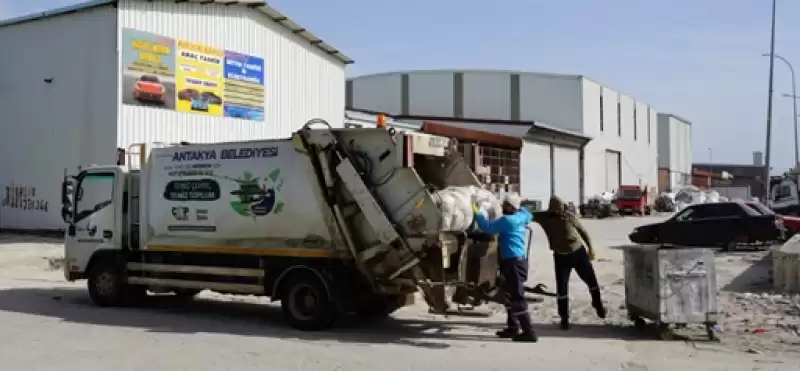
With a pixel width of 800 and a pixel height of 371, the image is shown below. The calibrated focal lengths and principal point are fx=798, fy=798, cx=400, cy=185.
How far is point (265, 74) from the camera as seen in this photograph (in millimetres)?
30141

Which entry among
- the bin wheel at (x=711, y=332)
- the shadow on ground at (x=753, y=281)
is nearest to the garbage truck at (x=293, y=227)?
the bin wheel at (x=711, y=332)

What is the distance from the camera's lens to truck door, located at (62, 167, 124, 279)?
12781mm

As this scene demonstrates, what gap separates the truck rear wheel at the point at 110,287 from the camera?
12.6m

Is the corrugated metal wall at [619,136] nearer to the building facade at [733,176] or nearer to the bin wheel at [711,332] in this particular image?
the building facade at [733,176]

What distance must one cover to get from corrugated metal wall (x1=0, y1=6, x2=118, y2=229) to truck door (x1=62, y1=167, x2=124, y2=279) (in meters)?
11.7

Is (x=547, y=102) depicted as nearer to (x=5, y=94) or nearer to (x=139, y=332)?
(x=5, y=94)

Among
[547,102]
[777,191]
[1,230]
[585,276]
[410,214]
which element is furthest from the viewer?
[547,102]

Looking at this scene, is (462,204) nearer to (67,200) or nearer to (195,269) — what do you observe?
(195,269)

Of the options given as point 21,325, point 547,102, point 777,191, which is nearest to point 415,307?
point 21,325

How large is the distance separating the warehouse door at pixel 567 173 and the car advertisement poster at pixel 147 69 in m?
35.2

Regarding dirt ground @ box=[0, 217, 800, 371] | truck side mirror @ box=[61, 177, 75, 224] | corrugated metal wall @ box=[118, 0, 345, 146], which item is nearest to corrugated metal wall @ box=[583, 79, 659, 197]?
corrugated metal wall @ box=[118, 0, 345, 146]

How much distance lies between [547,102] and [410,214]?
185 feet

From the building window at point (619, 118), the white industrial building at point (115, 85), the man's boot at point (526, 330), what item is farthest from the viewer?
the building window at point (619, 118)

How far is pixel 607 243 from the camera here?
27.5 metres
